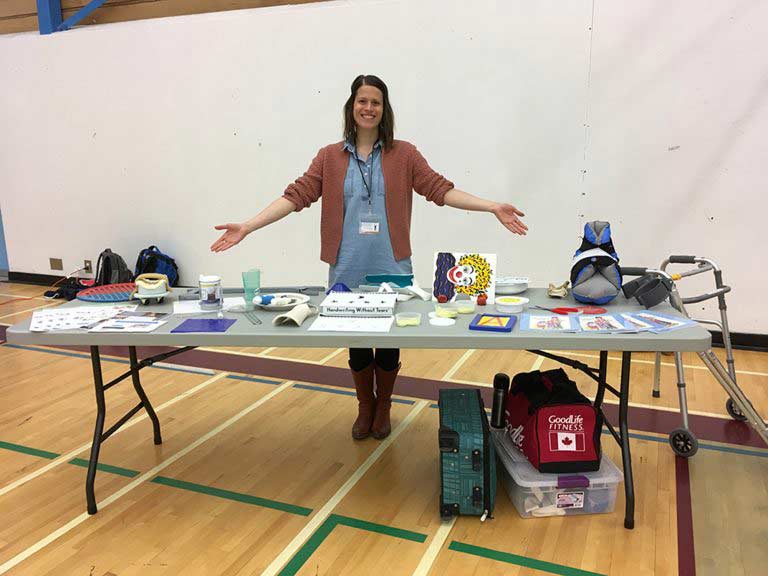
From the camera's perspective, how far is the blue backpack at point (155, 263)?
18.4 feet

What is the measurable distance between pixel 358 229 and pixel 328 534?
4.13 ft

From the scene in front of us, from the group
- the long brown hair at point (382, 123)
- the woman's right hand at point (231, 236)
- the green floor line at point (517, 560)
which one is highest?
the long brown hair at point (382, 123)

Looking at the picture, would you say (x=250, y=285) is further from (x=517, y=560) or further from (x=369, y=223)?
(x=517, y=560)

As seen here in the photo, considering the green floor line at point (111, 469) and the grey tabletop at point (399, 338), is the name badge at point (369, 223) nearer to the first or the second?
the grey tabletop at point (399, 338)

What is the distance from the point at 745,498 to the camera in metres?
2.27

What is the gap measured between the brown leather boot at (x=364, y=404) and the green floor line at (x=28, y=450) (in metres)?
1.42

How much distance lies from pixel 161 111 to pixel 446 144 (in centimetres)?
282

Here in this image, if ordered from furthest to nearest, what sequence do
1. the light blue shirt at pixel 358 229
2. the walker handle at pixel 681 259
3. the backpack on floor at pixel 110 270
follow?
the backpack on floor at pixel 110 270 → the light blue shirt at pixel 358 229 → the walker handle at pixel 681 259

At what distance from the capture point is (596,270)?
2262 millimetres

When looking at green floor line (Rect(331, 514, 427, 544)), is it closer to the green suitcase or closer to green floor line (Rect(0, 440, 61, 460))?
the green suitcase

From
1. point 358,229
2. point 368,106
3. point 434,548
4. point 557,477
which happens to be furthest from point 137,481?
point 368,106

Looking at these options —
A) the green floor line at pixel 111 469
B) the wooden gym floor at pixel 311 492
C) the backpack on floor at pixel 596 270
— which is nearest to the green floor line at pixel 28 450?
the wooden gym floor at pixel 311 492

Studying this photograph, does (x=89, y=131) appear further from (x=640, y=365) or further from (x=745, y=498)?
(x=745, y=498)

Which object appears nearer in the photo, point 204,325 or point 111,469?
point 204,325
